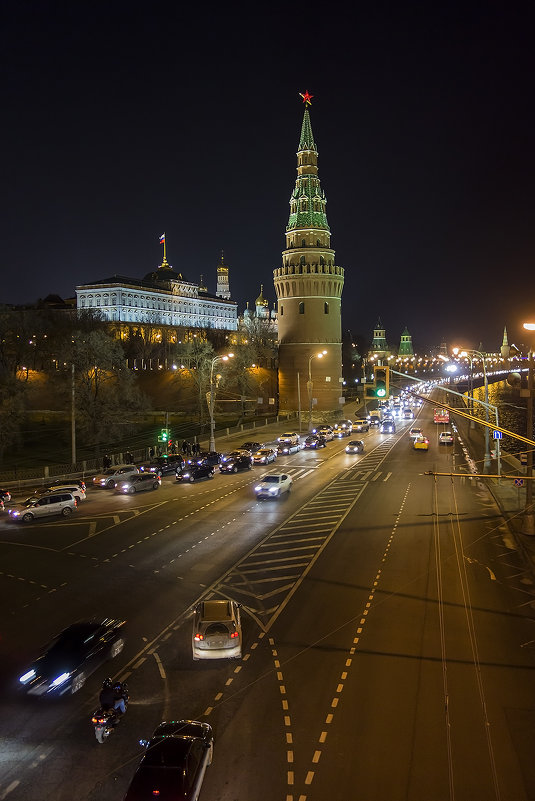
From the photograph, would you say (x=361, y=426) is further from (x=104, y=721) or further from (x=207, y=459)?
(x=104, y=721)

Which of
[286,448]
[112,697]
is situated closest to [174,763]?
[112,697]

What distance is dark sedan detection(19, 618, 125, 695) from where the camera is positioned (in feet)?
44.4

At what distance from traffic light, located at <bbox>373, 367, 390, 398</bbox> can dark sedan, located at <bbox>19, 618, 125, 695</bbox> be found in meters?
8.42

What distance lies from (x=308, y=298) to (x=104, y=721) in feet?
261

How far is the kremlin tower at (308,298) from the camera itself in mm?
88375

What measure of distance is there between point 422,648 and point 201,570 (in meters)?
Result: 8.80

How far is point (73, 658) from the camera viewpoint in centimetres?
1404

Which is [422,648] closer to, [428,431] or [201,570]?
[201,570]

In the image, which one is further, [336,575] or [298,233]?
[298,233]

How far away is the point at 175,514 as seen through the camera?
31.0 metres

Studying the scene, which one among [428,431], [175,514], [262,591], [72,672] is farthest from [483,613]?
[428,431]

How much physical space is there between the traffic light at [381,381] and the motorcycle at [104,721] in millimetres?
8351

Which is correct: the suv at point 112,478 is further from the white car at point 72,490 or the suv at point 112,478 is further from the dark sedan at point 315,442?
the dark sedan at point 315,442

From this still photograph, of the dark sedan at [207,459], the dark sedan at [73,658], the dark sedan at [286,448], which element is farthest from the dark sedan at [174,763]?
the dark sedan at [286,448]
